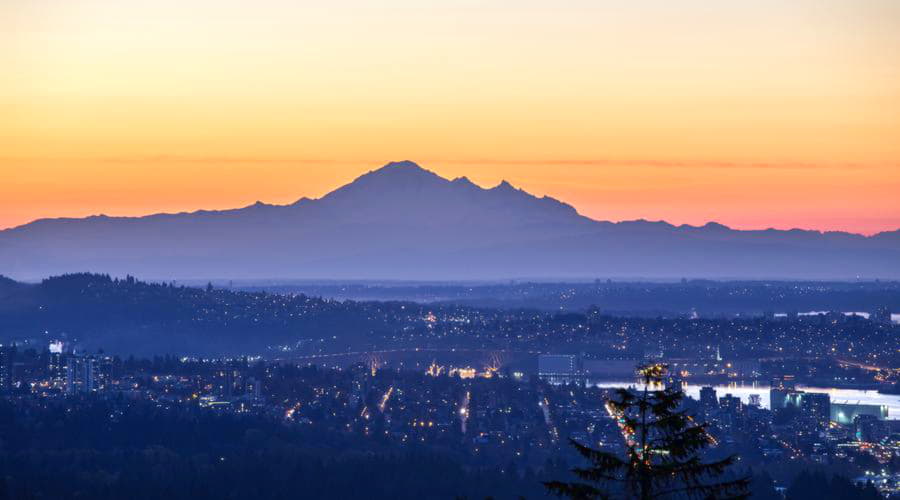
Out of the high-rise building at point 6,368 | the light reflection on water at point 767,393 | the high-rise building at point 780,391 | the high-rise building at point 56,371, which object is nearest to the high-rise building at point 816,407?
the high-rise building at point 780,391

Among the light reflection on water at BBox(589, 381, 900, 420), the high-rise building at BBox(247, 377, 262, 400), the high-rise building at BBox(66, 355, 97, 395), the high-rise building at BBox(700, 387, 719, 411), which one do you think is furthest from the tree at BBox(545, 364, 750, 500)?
the high-rise building at BBox(66, 355, 97, 395)

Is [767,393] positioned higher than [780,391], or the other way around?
[780,391]

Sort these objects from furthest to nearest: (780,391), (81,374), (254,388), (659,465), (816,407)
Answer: (81,374) < (780,391) < (254,388) < (816,407) < (659,465)

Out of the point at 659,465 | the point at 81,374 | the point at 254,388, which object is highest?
the point at 659,465

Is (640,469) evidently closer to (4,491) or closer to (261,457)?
(4,491)

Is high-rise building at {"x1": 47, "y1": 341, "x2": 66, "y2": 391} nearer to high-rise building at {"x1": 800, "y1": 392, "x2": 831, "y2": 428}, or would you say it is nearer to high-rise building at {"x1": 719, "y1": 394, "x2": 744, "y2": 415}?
high-rise building at {"x1": 719, "y1": 394, "x2": 744, "y2": 415}

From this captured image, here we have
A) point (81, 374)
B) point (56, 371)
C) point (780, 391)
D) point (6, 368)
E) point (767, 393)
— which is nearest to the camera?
point (780, 391)

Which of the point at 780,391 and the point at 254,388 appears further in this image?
the point at 780,391

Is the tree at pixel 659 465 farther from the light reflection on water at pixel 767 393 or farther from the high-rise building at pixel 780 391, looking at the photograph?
the light reflection on water at pixel 767 393

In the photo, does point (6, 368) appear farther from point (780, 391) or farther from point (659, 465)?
point (659, 465)

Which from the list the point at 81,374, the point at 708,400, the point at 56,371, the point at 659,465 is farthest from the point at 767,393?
the point at 659,465
